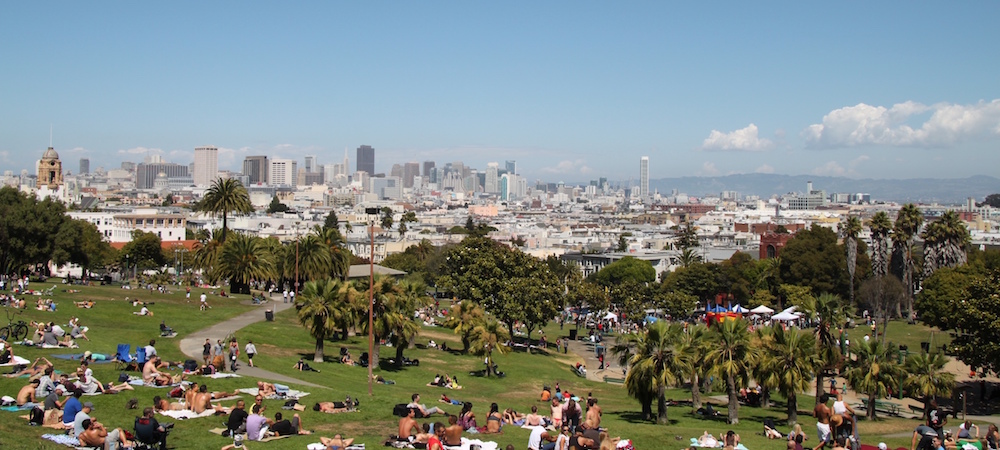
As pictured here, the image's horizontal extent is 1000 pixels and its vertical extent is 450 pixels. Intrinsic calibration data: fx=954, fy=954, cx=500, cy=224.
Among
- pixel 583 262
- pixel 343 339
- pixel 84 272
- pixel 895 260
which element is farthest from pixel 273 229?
pixel 343 339

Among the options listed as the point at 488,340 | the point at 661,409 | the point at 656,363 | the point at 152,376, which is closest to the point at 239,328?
the point at 488,340

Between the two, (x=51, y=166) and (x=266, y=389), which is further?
(x=51, y=166)

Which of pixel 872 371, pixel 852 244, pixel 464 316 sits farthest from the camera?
pixel 852 244

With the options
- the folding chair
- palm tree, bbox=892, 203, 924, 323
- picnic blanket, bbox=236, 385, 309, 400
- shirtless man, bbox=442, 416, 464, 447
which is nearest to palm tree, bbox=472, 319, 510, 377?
picnic blanket, bbox=236, 385, 309, 400

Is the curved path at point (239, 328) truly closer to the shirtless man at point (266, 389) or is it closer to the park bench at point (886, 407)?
the shirtless man at point (266, 389)

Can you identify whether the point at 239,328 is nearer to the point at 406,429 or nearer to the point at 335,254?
the point at 406,429

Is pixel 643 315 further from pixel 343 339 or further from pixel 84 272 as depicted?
pixel 84 272

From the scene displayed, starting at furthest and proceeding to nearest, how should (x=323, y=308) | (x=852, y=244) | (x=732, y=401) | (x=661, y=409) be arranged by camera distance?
(x=852, y=244) → (x=323, y=308) → (x=732, y=401) → (x=661, y=409)
